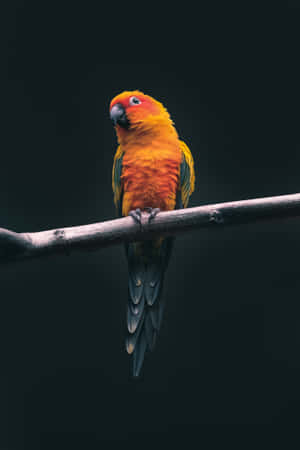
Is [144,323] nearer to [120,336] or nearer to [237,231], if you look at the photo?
[120,336]

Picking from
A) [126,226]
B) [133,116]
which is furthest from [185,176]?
[126,226]

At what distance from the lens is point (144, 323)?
152cm

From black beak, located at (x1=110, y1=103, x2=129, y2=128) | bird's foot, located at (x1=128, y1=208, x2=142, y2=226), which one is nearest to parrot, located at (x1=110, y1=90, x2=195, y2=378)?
black beak, located at (x1=110, y1=103, x2=129, y2=128)

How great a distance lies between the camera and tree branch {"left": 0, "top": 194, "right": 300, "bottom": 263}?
1.26 metres

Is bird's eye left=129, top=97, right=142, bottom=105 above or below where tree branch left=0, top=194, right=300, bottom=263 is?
above

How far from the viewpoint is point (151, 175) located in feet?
5.12

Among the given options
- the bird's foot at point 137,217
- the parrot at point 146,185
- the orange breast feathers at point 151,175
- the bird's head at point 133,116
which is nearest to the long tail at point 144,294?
the parrot at point 146,185

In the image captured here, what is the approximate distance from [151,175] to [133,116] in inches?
9.4

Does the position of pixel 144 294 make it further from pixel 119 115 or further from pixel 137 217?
pixel 119 115

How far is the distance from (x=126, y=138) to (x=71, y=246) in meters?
0.54

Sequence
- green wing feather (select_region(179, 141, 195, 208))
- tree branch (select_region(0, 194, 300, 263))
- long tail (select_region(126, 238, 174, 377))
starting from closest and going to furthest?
tree branch (select_region(0, 194, 300, 263)) → long tail (select_region(126, 238, 174, 377)) → green wing feather (select_region(179, 141, 195, 208))

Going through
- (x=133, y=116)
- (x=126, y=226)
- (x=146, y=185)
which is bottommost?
(x=126, y=226)

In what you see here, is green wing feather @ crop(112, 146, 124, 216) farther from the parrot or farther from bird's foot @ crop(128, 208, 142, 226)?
bird's foot @ crop(128, 208, 142, 226)

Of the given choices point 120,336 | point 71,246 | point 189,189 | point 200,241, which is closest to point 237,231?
point 200,241
